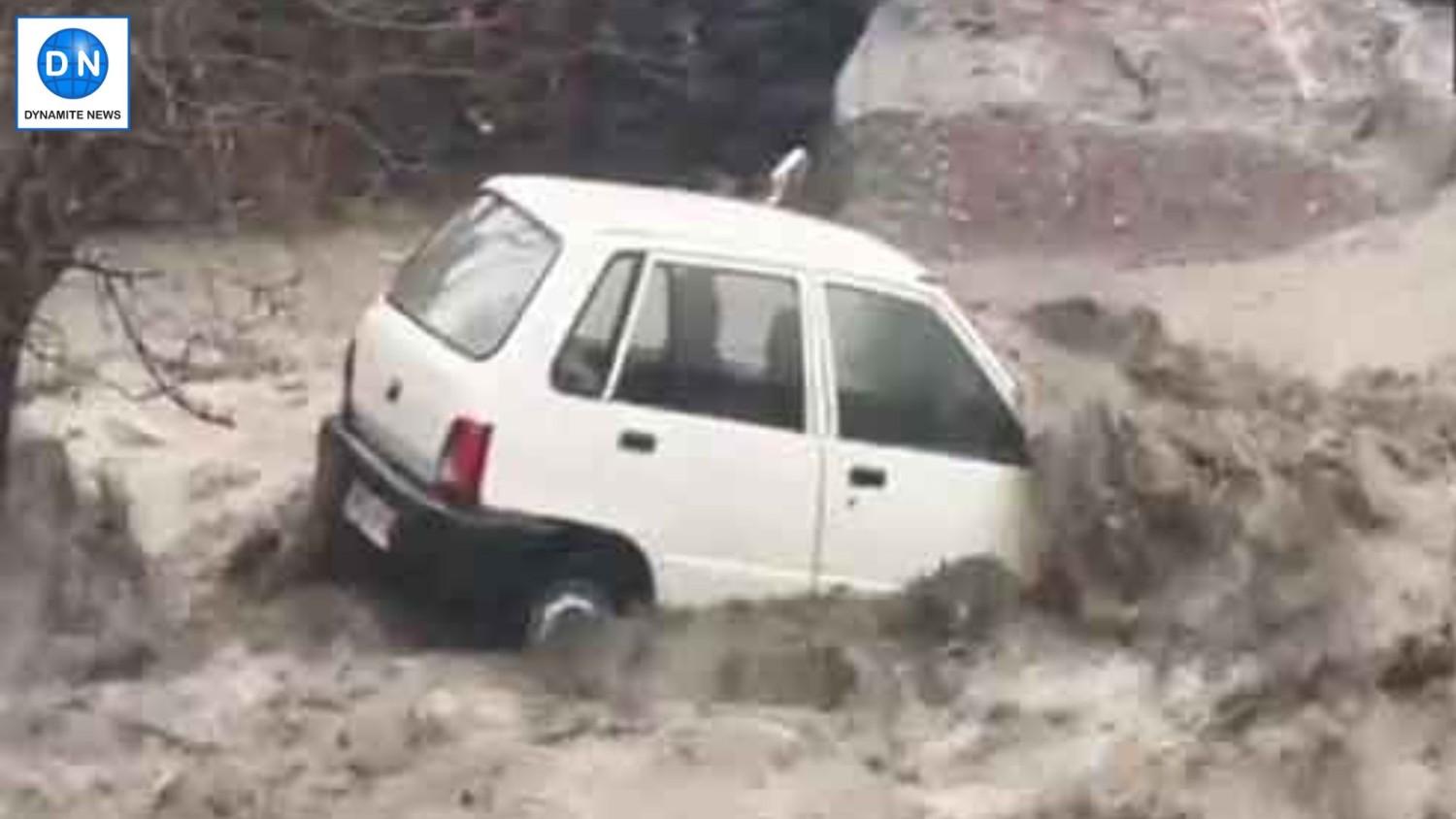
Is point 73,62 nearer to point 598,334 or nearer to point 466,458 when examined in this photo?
point 466,458

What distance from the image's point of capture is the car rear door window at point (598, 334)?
8.73 m

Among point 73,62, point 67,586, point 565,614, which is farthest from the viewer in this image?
point 67,586

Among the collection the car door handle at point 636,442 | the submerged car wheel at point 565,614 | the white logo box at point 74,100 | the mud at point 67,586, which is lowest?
the mud at point 67,586

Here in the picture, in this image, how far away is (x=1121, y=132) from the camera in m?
15.0

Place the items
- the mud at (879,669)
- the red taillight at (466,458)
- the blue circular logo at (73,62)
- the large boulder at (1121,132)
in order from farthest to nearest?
the large boulder at (1121,132) < the red taillight at (466,458) < the blue circular logo at (73,62) < the mud at (879,669)

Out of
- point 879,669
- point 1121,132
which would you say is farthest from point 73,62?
point 1121,132

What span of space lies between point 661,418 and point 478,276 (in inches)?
29.3

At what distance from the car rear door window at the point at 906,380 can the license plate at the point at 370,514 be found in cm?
135

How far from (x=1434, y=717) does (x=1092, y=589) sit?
1.12m

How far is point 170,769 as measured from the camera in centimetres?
809

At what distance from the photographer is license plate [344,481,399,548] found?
8.88 metres

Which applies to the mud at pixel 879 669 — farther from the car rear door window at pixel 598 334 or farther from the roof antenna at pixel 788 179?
the roof antenna at pixel 788 179

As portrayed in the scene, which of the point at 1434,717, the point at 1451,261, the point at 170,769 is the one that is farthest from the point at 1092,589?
the point at 1451,261

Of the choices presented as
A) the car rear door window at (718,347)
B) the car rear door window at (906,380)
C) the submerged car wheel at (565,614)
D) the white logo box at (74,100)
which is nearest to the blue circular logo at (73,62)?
the white logo box at (74,100)
